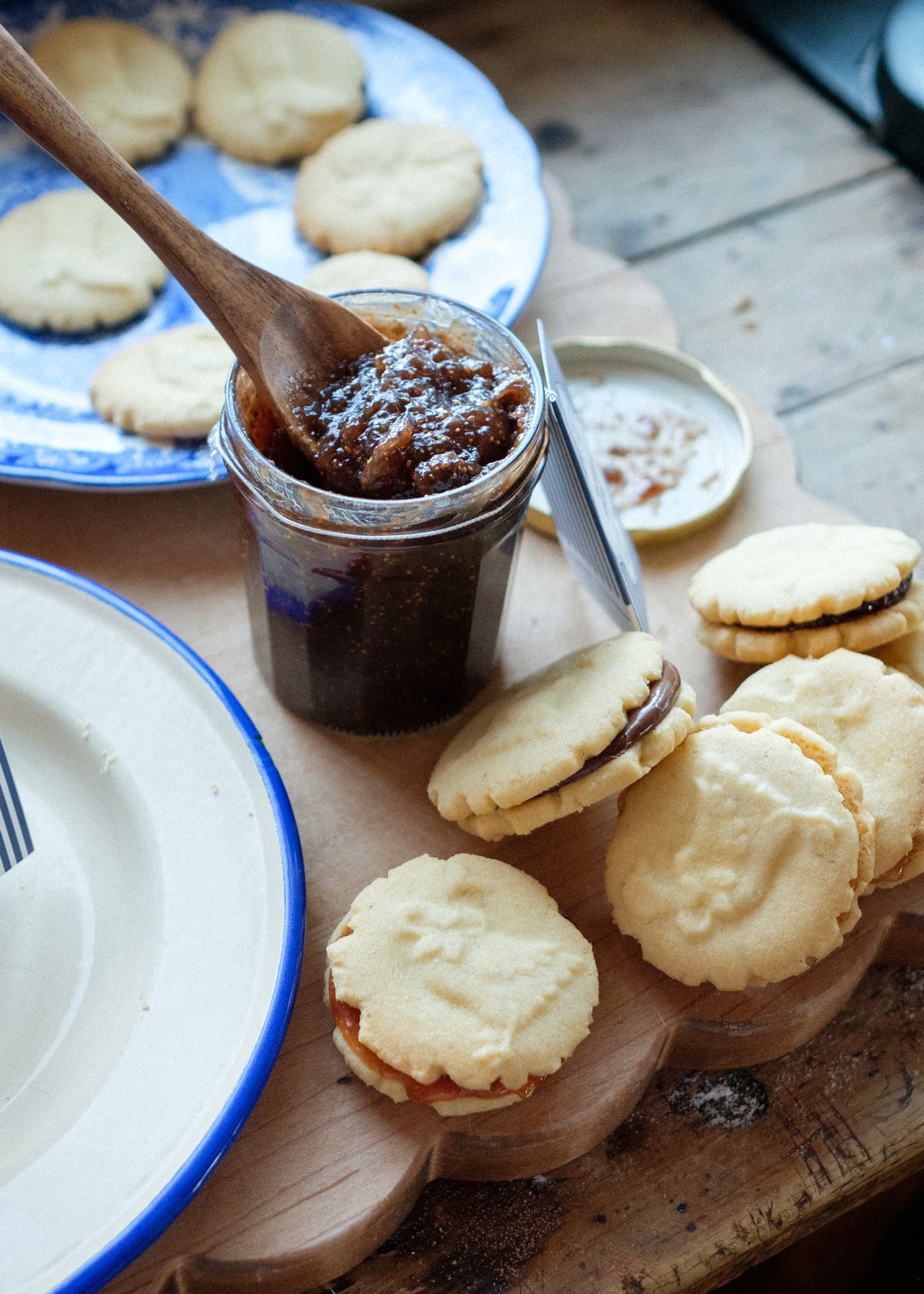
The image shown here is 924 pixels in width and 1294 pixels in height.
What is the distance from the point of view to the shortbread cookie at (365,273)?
5.25ft

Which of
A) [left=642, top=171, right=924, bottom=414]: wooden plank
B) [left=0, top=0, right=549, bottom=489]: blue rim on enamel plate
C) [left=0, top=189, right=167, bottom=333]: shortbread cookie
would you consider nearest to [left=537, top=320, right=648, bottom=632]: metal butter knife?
[left=0, top=0, right=549, bottom=489]: blue rim on enamel plate

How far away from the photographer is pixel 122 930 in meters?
1.10

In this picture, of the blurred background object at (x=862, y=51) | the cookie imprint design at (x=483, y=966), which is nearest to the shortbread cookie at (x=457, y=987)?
the cookie imprint design at (x=483, y=966)

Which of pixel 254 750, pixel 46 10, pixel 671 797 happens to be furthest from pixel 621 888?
pixel 46 10

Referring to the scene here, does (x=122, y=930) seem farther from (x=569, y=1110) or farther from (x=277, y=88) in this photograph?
(x=277, y=88)

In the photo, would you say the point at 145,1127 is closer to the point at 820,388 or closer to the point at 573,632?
the point at 573,632

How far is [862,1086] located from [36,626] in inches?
38.6

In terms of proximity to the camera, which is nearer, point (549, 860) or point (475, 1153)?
point (475, 1153)

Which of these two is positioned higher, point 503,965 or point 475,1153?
point 503,965

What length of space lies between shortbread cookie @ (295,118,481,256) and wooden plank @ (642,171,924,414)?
1.35ft

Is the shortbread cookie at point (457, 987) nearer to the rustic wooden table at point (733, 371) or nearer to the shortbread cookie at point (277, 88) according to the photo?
the rustic wooden table at point (733, 371)

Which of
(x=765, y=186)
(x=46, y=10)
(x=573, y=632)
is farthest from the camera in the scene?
(x=765, y=186)

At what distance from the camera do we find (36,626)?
4.05ft

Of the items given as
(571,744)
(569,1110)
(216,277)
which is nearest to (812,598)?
(571,744)
